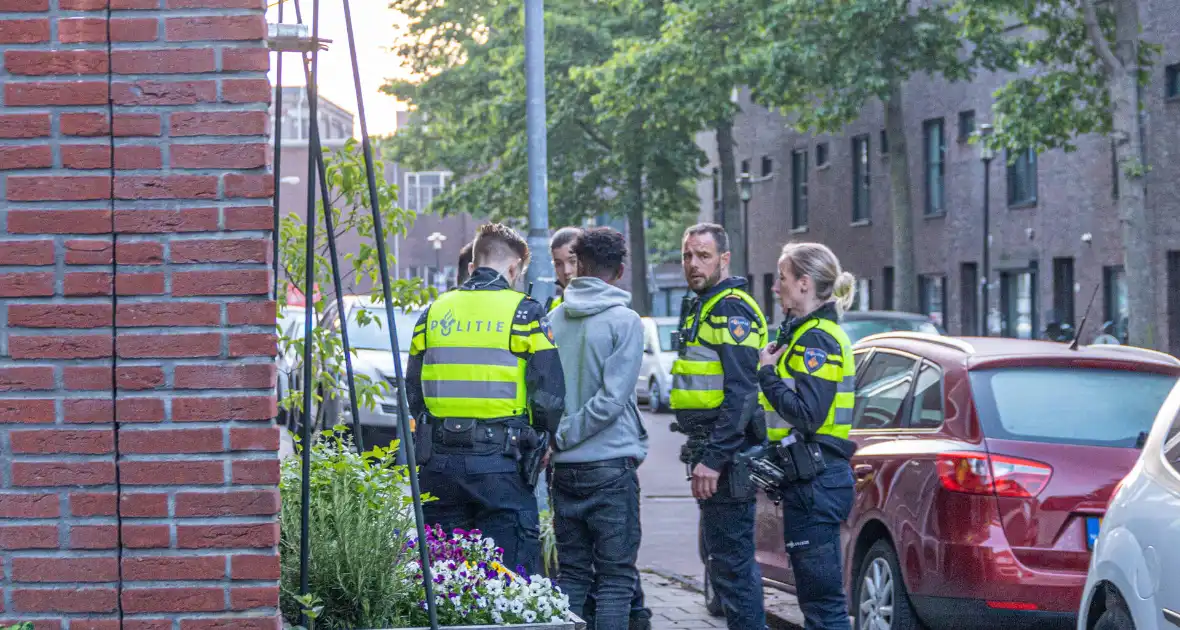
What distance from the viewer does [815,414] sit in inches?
239

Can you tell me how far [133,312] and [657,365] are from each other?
79.7ft

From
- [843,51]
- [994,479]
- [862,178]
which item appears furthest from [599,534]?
[862,178]

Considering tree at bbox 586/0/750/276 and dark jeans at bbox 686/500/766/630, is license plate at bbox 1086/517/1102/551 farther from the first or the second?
tree at bbox 586/0/750/276

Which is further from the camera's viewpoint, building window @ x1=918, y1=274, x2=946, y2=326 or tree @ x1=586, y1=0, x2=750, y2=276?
building window @ x1=918, y1=274, x2=946, y2=326

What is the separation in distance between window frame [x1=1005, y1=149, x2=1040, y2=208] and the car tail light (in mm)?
25636

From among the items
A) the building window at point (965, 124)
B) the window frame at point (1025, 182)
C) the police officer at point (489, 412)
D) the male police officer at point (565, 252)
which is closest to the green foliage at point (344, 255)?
the male police officer at point (565, 252)

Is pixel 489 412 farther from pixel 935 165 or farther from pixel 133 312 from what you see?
pixel 935 165

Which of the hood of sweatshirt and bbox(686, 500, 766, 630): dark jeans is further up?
the hood of sweatshirt

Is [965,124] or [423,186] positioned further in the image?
[423,186]

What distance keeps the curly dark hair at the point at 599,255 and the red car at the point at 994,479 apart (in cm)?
149

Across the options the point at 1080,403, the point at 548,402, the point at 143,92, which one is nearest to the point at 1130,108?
the point at 1080,403

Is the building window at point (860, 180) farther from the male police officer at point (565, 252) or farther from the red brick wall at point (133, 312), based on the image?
the red brick wall at point (133, 312)

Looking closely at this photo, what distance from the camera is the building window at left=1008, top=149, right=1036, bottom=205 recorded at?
104ft

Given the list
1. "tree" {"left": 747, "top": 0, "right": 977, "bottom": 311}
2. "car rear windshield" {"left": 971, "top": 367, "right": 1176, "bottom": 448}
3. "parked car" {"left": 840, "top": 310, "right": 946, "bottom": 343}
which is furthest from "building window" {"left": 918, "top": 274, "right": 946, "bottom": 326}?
"car rear windshield" {"left": 971, "top": 367, "right": 1176, "bottom": 448}
